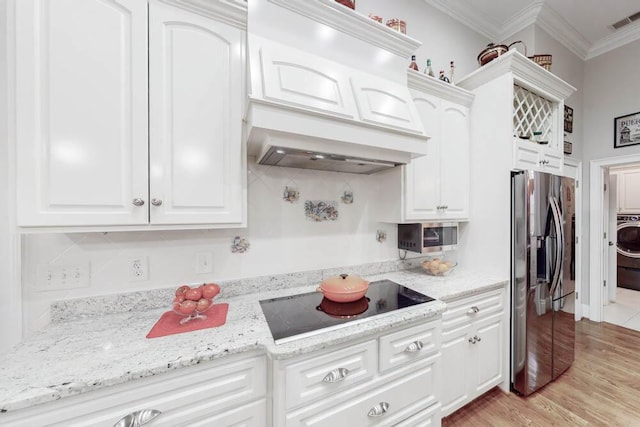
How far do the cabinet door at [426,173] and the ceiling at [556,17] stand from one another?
49.1 inches

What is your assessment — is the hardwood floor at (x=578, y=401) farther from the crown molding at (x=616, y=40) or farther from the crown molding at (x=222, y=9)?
the crown molding at (x=616, y=40)

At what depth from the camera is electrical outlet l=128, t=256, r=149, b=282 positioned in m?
1.25

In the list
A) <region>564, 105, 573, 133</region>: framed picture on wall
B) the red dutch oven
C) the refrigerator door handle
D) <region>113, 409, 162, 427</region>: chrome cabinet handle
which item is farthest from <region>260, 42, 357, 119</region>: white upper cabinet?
<region>564, 105, 573, 133</region>: framed picture on wall

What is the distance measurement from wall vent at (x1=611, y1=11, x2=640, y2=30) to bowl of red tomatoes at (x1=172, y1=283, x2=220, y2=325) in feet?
14.8

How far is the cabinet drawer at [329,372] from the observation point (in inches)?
38.2

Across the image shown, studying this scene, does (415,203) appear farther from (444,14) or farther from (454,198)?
(444,14)

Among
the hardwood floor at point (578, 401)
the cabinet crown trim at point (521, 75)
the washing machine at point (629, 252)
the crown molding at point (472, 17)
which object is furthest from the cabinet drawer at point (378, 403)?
the washing machine at point (629, 252)

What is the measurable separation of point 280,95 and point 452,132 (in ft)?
4.95

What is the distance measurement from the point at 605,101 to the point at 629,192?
2881 millimetres

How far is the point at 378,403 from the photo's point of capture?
1.15 metres

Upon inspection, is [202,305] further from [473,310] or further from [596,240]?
[596,240]

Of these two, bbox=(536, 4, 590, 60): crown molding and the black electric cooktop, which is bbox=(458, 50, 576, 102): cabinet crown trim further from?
the black electric cooktop

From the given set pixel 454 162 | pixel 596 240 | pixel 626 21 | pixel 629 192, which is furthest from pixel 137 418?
pixel 629 192

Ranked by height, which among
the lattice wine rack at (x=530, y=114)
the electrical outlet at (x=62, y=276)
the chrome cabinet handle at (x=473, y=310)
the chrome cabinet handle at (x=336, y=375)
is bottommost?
the chrome cabinet handle at (x=336, y=375)
